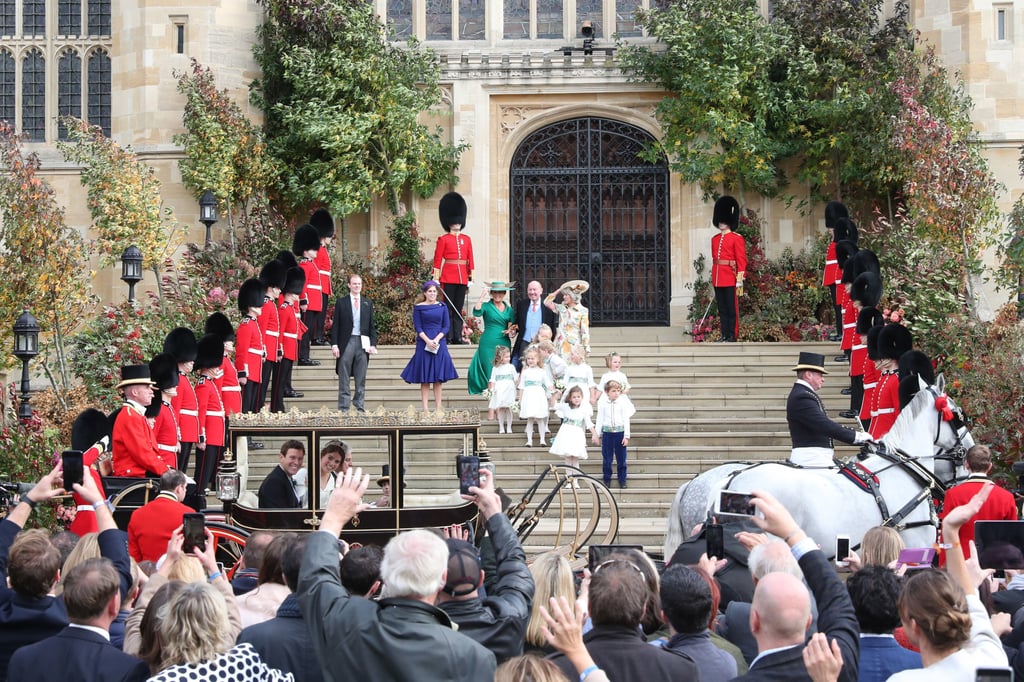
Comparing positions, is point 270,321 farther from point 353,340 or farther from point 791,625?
point 791,625

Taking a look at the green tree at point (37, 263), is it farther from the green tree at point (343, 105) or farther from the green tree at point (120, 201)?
the green tree at point (343, 105)

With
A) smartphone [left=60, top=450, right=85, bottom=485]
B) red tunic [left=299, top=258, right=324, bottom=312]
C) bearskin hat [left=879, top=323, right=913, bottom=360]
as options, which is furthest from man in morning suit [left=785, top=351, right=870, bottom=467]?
red tunic [left=299, top=258, right=324, bottom=312]

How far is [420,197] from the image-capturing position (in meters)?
24.8

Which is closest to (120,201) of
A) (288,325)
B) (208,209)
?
(208,209)

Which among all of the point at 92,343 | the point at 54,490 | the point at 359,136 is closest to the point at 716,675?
the point at 54,490

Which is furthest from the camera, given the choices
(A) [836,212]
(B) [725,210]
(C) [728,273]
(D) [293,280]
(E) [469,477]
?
(B) [725,210]

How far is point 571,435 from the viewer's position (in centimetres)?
1548

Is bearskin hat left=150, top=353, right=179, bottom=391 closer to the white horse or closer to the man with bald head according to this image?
the white horse

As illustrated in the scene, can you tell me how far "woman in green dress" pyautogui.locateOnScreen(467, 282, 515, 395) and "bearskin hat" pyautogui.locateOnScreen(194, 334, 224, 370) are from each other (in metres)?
4.73

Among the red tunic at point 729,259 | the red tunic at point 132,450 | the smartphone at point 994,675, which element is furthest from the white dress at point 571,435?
the smartphone at point 994,675

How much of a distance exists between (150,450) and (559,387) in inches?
269

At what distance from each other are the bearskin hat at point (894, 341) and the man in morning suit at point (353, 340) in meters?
6.44

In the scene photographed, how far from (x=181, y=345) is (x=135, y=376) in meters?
1.55

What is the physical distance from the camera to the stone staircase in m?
15.6
